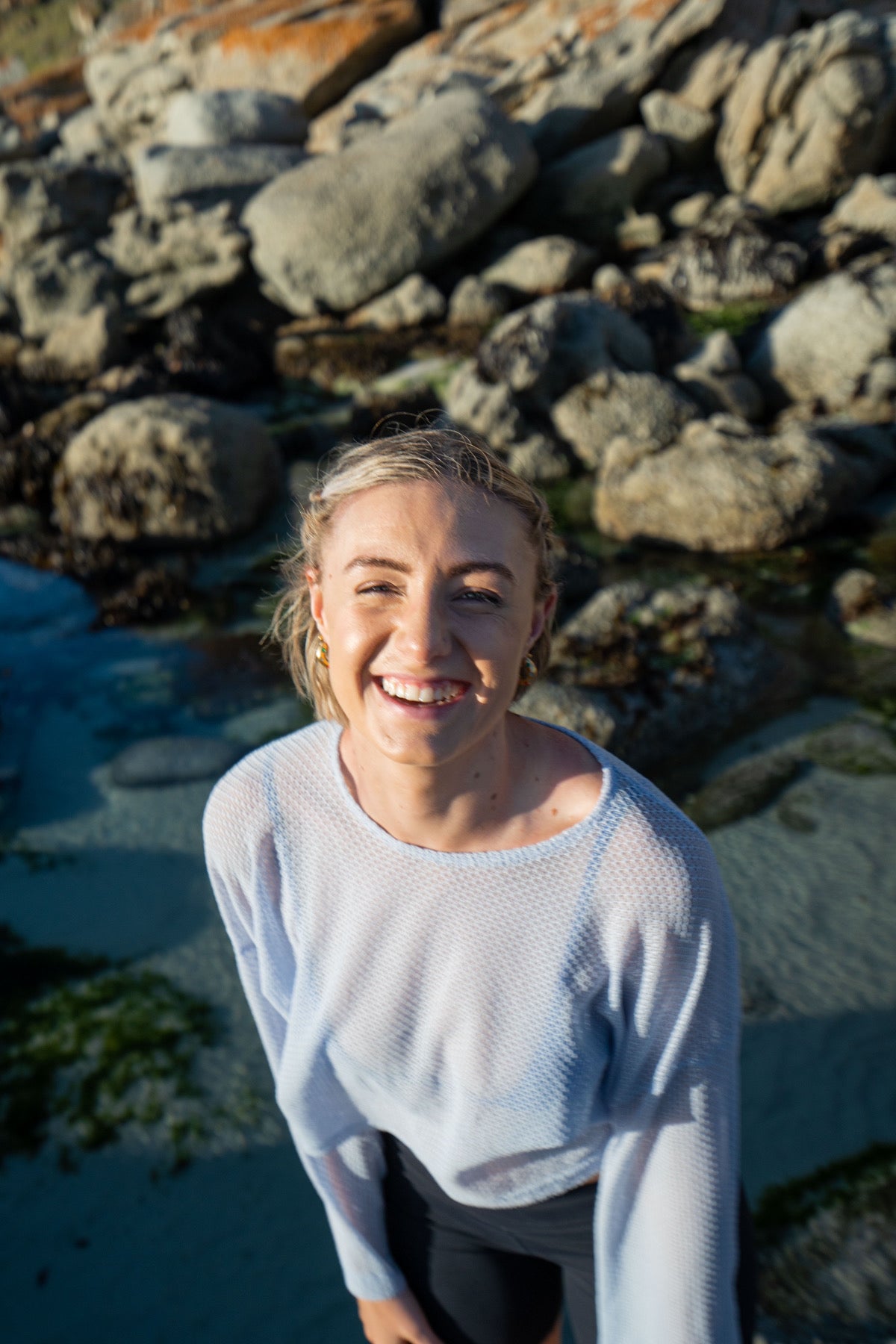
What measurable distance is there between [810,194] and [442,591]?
1597 centimetres

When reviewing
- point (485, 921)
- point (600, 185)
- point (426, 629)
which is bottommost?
point (600, 185)

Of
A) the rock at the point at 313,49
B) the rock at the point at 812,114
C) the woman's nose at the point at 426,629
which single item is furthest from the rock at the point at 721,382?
the rock at the point at 313,49

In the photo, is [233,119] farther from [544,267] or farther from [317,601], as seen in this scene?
[317,601]

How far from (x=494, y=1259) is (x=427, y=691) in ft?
4.60

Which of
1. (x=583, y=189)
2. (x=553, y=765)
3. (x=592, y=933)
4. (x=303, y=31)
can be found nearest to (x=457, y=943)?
(x=592, y=933)

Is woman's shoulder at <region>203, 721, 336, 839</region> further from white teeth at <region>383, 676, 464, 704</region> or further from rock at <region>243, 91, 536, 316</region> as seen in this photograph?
rock at <region>243, 91, 536, 316</region>

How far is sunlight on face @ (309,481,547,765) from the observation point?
5.63 ft

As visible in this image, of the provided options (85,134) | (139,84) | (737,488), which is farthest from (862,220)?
(85,134)

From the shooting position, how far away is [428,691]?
67.6 inches

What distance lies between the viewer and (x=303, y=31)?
905 inches

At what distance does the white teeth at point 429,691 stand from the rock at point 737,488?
660 centimetres

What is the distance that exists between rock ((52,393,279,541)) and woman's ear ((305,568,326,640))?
7395 millimetres

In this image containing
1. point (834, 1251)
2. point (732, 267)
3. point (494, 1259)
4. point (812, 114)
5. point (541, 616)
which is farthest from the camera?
point (812, 114)

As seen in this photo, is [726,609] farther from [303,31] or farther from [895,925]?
[303,31]
